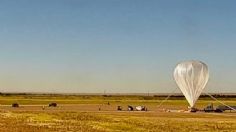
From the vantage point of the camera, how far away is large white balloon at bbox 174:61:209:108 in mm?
107250

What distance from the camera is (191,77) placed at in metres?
108

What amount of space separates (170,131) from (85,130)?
969 centimetres

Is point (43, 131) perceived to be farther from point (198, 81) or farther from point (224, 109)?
point (224, 109)

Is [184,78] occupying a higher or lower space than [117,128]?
higher

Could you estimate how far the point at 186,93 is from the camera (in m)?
112

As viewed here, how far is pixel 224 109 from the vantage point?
115188 millimetres

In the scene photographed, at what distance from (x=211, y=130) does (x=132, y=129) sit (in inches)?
367

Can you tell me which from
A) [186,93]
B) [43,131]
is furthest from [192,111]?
[43,131]

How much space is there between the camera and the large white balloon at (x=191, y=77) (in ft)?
352

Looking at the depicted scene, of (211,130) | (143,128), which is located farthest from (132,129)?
(211,130)

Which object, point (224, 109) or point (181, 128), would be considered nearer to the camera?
point (181, 128)

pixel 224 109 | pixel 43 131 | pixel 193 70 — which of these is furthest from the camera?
pixel 224 109

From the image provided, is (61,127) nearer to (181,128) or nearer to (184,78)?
(181,128)

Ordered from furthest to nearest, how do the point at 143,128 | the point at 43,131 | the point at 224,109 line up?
the point at 224,109 → the point at 143,128 → the point at 43,131
